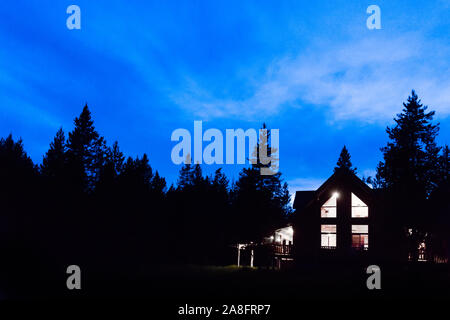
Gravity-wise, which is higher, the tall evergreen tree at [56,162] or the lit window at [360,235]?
the tall evergreen tree at [56,162]

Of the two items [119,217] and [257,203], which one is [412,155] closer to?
[257,203]

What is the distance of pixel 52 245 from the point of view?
3631 centimetres

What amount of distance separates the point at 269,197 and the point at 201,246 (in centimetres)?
889

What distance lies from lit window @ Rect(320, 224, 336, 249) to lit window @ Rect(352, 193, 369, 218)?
6.77ft

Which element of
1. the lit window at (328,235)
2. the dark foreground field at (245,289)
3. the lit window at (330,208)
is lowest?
the dark foreground field at (245,289)

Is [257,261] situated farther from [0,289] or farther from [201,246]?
[0,289]

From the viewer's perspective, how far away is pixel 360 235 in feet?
109

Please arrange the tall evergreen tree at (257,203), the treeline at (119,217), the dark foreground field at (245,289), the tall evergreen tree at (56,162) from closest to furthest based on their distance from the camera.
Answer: the dark foreground field at (245,289)
the tall evergreen tree at (257,203)
the treeline at (119,217)
the tall evergreen tree at (56,162)

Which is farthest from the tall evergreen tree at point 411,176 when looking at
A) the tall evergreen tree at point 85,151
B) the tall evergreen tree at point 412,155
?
the tall evergreen tree at point 85,151

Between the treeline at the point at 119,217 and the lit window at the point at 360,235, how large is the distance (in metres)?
6.65

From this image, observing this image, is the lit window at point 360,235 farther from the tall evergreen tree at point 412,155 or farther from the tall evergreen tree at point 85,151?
the tall evergreen tree at point 85,151

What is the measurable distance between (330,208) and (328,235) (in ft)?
9.21

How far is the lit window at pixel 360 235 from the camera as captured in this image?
105 ft
